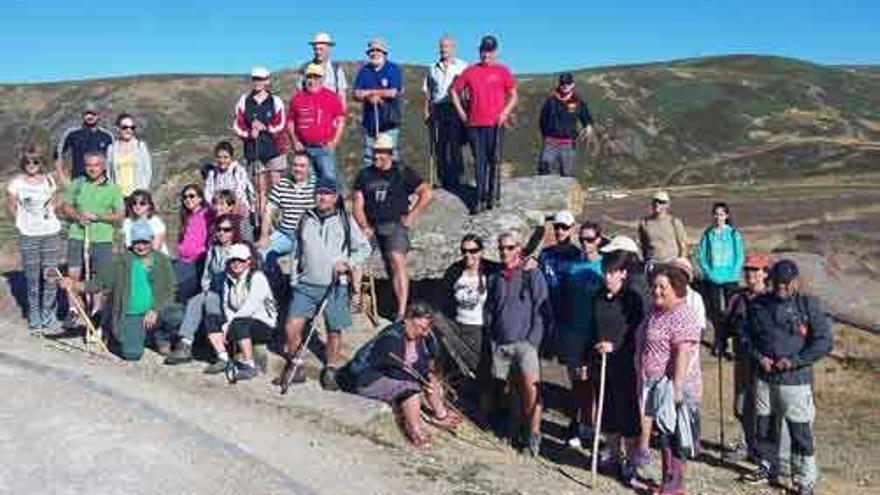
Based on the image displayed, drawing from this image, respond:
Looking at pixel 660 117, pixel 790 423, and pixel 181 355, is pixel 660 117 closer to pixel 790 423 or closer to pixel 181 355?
pixel 181 355

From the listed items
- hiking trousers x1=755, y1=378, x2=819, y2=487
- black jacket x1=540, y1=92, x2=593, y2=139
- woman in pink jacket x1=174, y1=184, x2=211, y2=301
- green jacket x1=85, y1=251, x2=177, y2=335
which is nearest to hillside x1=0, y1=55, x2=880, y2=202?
black jacket x1=540, y1=92, x2=593, y2=139

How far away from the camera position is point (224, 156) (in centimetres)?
1123

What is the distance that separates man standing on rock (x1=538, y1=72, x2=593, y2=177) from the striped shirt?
3.86m

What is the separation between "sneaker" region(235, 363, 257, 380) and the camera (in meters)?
10.0

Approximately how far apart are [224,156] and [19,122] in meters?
75.7

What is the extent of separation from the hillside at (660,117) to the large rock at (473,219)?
29099mm

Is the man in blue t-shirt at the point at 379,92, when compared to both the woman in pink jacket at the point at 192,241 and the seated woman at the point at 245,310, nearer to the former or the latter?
the woman in pink jacket at the point at 192,241

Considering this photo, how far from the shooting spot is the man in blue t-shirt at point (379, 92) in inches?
498

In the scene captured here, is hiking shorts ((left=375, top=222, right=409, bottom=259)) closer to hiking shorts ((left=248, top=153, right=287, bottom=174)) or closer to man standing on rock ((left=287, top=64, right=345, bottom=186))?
man standing on rock ((left=287, top=64, right=345, bottom=186))

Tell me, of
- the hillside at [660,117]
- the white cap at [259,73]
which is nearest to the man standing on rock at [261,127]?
the white cap at [259,73]

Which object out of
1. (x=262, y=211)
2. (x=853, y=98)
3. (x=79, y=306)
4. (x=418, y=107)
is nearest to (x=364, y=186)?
(x=262, y=211)

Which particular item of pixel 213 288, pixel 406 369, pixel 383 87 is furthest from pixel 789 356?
pixel 383 87

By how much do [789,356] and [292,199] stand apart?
5.06m

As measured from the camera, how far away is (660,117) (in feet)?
231
